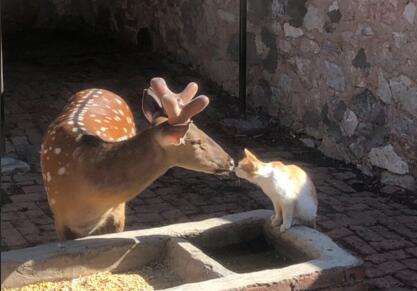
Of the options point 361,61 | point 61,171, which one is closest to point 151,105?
point 61,171

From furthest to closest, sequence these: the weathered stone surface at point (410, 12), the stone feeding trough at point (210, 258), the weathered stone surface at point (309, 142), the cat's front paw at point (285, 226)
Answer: the weathered stone surface at point (309, 142) → the weathered stone surface at point (410, 12) → the cat's front paw at point (285, 226) → the stone feeding trough at point (210, 258)

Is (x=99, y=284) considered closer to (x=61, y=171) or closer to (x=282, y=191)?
(x=61, y=171)

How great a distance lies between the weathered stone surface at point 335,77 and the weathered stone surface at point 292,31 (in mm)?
483

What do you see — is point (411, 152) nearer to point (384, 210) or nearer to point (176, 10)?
point (384, 210)

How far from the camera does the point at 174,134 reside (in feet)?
14.0

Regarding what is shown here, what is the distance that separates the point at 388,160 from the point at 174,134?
3.08 meters

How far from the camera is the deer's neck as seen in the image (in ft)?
14.5

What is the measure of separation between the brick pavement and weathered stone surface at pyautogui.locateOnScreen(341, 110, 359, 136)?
0.29 metres

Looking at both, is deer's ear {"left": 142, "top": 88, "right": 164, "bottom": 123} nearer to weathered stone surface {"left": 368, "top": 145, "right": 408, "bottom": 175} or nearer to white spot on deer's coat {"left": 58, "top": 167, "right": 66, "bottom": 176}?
white spot on deer's coat {"left": 58, "top": 167, "right": 66, "bottom": 176}

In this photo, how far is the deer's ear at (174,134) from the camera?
4.27 metres

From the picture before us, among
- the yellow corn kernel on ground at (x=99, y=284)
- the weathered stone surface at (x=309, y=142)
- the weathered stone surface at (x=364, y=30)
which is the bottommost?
the weathered stone surface at (x=309, y=142)

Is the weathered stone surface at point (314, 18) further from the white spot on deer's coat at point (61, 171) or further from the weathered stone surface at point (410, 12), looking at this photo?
the white spot on deer's coat at point (61, 171)

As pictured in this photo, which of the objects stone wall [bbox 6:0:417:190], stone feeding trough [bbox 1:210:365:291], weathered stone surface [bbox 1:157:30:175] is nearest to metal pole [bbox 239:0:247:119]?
stone wall [bbox 6:0:417:190]

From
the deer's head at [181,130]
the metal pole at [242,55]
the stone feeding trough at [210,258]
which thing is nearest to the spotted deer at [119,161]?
the deer's head at [181,130]
